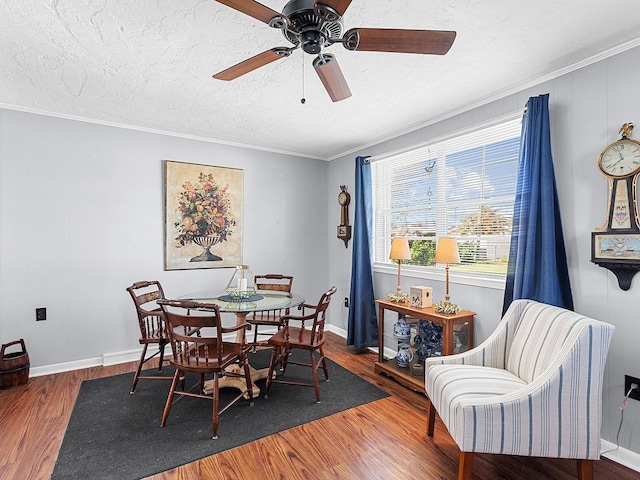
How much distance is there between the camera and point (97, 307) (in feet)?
11.2

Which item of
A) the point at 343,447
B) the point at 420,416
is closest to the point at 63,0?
the point at 343,447

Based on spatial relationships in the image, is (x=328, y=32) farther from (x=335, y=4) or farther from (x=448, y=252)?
(x=448, y=252)

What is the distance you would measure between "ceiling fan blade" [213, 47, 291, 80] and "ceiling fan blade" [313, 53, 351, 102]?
171 mm

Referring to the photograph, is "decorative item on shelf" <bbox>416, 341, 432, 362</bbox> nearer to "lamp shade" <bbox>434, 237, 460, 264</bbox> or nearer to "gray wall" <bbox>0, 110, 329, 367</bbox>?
"lamp shade" <bbox>434, 237, 460, 264</bbox>

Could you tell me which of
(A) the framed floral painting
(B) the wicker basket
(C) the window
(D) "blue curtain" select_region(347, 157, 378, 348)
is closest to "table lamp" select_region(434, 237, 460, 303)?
(C) the window

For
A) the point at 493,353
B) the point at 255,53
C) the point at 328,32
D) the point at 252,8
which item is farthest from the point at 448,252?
the point at 252,8

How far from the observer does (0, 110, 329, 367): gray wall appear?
3074mm

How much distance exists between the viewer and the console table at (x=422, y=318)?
2648mm

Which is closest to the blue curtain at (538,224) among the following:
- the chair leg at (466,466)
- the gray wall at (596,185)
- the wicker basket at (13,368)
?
the gray wall at (596,185)

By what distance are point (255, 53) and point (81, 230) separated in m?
2.50

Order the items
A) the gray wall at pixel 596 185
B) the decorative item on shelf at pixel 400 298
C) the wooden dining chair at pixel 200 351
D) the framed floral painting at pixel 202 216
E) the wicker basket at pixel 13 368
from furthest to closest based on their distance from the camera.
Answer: the framed floral painting at pixel 202 216, the decorative item on shelf at pixel 400 298, the wicker basket at pixel 13 368, the wooden dining chair at pixel 200 351, the gray wall at pixel 596 185

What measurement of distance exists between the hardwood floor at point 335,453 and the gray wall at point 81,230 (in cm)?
77

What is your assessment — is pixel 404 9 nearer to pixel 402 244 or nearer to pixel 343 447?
pixel 402 244

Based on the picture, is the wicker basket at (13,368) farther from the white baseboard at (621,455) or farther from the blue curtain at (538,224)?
the white baseboard at (621,455)
